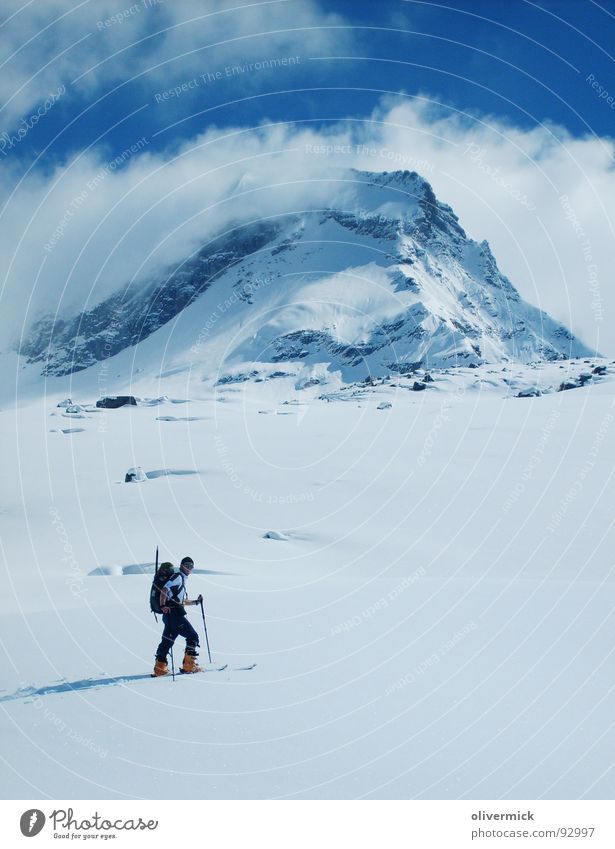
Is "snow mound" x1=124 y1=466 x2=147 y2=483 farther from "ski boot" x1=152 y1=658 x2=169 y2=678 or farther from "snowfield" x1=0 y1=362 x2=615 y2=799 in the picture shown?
"ski boot" x1=152 y1=658 x2=169 y2=678

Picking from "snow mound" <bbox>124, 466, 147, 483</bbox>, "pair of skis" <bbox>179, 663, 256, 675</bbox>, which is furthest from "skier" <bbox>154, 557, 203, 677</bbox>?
"snow mound" <bbox>124, 466, 147, 483</bbox>

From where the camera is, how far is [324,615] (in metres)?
10.7

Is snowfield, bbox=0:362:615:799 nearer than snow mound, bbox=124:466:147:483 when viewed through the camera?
Yes

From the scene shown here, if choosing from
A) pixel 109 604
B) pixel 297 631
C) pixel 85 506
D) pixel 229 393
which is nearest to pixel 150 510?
pixel 85 506

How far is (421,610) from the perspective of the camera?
36.1 ft

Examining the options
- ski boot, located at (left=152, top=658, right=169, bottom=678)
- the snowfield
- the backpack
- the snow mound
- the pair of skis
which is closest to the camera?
the snowfield

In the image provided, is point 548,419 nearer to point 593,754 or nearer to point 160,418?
point 160,418
